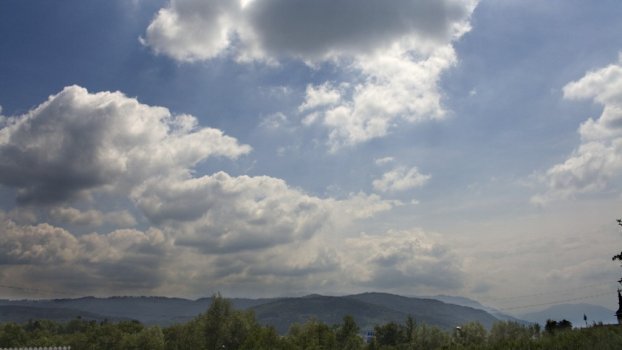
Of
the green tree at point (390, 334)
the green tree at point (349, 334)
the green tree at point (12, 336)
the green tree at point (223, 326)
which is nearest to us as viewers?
the green tree at point (223, 326)

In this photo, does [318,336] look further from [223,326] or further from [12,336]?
[12,336]

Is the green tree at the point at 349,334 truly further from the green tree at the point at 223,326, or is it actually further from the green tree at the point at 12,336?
the green tree at the point at 12,336

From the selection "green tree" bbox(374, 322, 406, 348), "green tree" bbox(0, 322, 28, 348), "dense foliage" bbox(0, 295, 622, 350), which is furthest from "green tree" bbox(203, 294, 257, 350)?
"green tree" bbox(0, 322, 28, 348)

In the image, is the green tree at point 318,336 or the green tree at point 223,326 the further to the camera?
the green tree at point 223,326

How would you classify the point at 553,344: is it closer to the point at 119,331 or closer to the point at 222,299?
the point at 222,299

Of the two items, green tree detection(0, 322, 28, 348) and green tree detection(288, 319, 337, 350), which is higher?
green tree detection(288, 319, 337, 350)

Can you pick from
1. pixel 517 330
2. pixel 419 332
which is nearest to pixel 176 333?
pixel 419 332

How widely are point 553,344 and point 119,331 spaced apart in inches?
4959

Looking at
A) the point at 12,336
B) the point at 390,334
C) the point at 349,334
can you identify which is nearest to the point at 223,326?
the point at 349,334

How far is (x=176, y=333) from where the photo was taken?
386 ft

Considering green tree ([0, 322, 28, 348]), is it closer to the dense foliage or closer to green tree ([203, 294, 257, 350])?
the dense foliage

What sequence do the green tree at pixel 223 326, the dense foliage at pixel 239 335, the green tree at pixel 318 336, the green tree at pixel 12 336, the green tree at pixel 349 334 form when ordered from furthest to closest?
the green tree at pixel 12 336 < the green tree at pixel 349 334 < the green tree at pixel 223 326 < the green tree at pixel 318 336 < the dense foliage at pixel 239 335

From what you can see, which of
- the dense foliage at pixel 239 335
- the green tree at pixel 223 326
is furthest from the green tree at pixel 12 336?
the green tree at pixel 223 326

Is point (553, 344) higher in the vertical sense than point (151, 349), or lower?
higher
